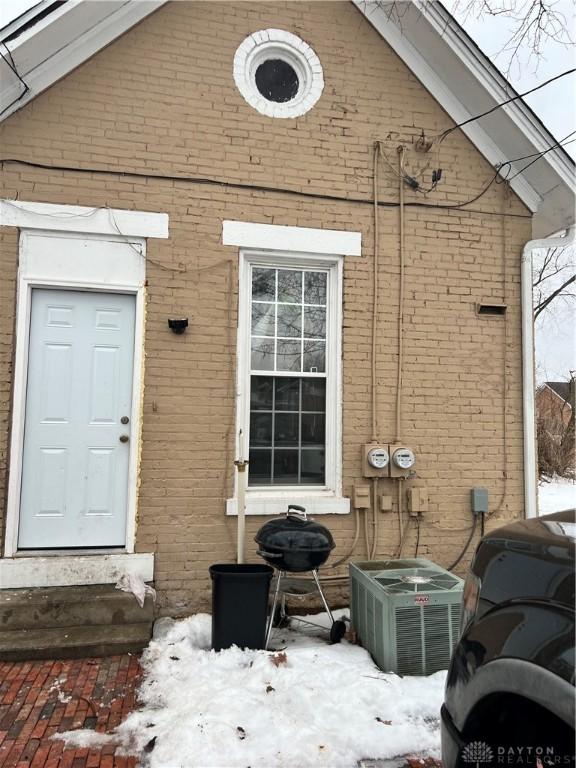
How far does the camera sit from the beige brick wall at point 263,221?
4.59 m

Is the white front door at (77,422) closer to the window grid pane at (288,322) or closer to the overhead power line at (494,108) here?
the window grid pane at (288,322)

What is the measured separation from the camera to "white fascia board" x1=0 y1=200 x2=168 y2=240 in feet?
14.7

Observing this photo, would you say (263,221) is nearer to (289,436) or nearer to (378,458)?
(289,436)

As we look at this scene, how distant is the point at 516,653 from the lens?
1.53 meters

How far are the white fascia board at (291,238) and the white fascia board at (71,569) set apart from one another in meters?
2.90

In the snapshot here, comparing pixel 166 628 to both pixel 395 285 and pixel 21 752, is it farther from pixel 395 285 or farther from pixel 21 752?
pixel 395 285

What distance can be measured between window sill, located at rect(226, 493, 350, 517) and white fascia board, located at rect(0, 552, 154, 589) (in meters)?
0.86

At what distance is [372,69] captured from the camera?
5.21 meters

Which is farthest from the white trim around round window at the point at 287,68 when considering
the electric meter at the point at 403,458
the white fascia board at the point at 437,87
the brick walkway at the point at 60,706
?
the brick walkway at the point at 60,706

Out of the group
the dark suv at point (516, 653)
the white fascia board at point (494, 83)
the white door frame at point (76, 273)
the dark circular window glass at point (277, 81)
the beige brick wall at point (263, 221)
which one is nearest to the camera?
the dark suv at point (516, 653)

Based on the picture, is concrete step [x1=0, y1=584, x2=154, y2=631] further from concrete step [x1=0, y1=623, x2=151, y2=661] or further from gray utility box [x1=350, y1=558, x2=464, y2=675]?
gray utility box [x1=350, y1=558, x2=464, y2=675]

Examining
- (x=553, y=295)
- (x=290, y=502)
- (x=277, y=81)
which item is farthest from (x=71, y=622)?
(x=553, y=295)

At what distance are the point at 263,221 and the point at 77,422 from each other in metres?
2.45

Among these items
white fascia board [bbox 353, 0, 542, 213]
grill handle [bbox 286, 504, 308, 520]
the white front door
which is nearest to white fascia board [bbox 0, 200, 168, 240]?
the white front door
